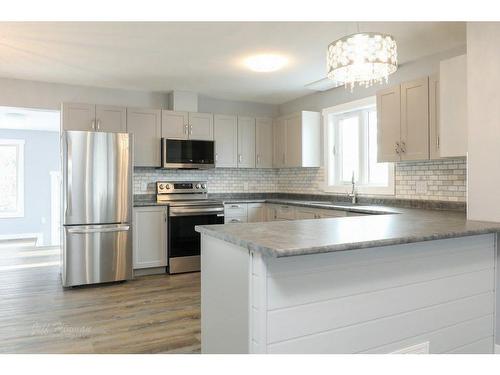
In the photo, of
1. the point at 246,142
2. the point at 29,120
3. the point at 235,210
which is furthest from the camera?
the point at 29,120

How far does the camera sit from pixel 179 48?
351cm

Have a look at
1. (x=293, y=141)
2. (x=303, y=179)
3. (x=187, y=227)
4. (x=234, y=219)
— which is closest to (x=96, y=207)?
(x=187, y=227)

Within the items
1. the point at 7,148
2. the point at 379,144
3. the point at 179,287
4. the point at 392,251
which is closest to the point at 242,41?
the point at 379,144

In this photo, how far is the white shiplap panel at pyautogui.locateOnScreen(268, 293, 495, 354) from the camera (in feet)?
5.28

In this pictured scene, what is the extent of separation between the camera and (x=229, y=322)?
1749 mm

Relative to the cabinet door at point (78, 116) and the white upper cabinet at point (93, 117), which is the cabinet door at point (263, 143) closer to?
the white upper cabinet at point (93, 117)

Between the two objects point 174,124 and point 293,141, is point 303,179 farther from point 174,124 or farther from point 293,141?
point 174,124

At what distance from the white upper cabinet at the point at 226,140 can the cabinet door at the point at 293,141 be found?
731 millimetres

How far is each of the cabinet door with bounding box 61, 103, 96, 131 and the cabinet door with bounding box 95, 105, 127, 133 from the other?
67mm

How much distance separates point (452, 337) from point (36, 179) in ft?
27.5

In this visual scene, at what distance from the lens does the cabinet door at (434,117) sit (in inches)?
127
